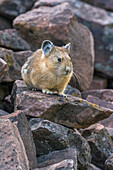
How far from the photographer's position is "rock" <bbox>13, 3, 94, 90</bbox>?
10742 millimetres

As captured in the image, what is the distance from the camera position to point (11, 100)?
7.86 meters

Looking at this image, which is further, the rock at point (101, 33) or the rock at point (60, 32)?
the rock at point (101, 33)

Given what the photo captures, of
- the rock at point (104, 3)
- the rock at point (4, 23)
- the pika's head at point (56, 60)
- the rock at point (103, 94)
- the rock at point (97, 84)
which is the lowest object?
the rock at point (97, 84)

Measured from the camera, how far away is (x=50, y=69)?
689cm

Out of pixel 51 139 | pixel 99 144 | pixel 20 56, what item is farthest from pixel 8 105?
pixel 99 144

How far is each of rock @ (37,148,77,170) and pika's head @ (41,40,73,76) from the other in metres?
1.79

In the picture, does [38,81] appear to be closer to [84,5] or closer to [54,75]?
[54,75]

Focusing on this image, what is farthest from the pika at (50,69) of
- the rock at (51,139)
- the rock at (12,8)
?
the rock at (12,8)

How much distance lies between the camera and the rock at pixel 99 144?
23.6 ft

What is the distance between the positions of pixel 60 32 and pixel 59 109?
453cm

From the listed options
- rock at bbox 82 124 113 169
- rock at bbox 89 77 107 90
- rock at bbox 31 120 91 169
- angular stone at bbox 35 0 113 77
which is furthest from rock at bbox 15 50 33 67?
rock at bbox 89 77 107 90

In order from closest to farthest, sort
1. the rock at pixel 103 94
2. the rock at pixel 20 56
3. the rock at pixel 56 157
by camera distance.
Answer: the rock at pixel 56 157
the rock at pixel 20 56
the rock at pixel 103 94

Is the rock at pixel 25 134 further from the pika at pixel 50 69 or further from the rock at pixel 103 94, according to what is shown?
the rock at pixel 103 94

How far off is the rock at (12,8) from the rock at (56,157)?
8811 mm
